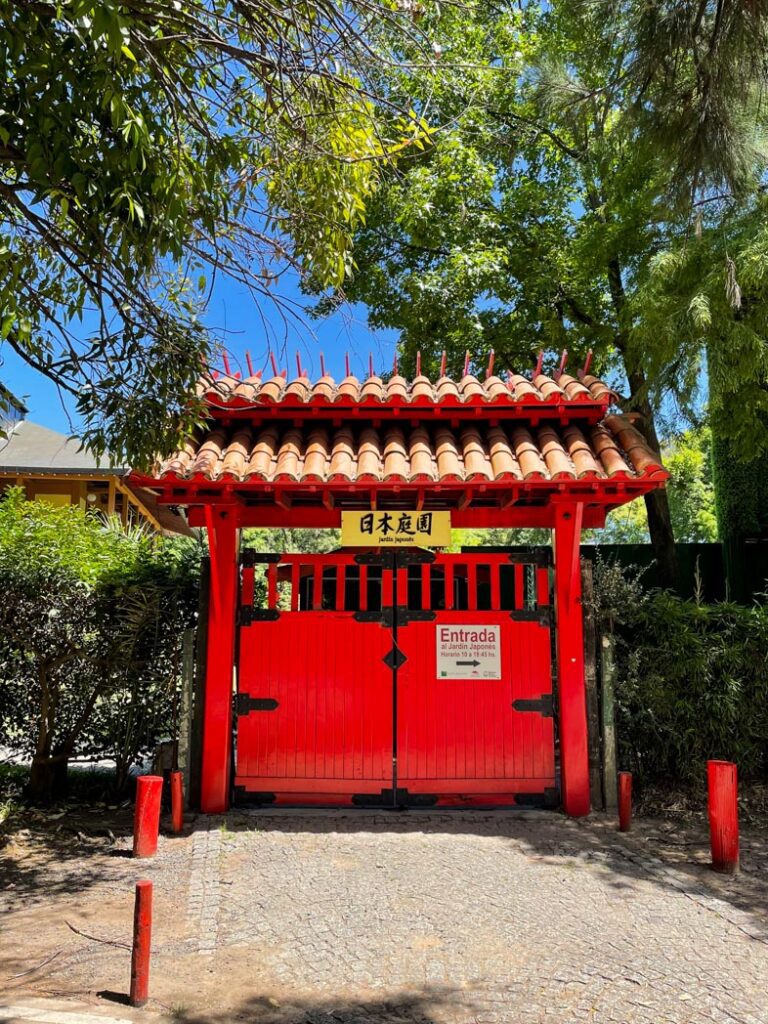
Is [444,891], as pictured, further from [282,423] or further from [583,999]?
[282,423]

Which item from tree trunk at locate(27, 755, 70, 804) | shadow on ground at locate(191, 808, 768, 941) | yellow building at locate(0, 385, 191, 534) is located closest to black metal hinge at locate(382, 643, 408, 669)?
shadow on ground at locate(191, 808, 768, 941)

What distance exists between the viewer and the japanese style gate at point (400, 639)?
7.47 metres

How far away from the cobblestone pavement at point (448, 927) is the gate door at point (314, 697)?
487mm

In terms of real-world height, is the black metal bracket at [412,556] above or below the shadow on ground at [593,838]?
above

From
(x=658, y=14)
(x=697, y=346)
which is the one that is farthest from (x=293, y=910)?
(x=658, y=14)

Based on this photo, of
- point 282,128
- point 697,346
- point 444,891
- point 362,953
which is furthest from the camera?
point 697,346

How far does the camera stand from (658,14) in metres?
6.47

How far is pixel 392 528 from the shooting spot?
25.4 ft

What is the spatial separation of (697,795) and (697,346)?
4587mm

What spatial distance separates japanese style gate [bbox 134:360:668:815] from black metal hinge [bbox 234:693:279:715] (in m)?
0.01

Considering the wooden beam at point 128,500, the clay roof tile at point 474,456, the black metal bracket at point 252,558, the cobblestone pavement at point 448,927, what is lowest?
the cobblestone pavement at point 448,927

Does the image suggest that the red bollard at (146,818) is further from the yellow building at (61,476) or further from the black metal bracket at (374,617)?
the yellow building at (61,476)

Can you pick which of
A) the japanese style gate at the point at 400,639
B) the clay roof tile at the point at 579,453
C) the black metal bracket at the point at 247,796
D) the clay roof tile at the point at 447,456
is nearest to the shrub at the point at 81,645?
the japanese style gate at the point at 400,639

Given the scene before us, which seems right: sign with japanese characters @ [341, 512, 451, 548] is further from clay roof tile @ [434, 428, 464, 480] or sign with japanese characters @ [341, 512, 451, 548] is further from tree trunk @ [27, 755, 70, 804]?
tree trunk @ [27, 755, 70, 804]
